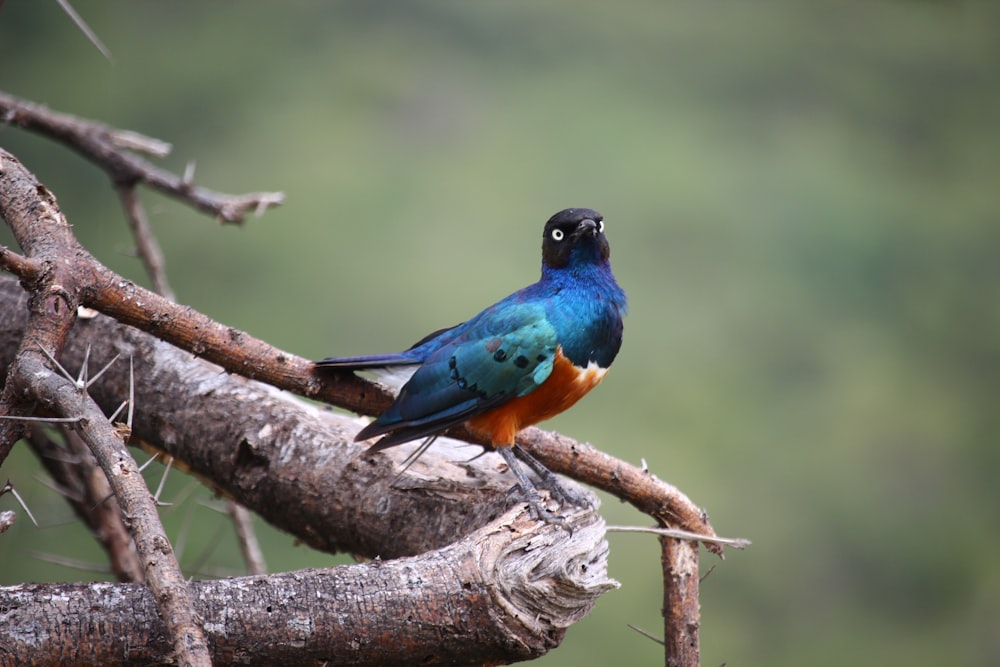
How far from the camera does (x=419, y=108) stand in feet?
14.8

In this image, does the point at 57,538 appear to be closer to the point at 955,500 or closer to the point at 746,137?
the point at 746,137

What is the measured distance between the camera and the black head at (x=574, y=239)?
97.9 inches

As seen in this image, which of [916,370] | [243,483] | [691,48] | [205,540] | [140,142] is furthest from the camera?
[691,48]

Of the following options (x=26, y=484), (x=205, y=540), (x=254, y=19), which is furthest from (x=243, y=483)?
(x=254, y=19)

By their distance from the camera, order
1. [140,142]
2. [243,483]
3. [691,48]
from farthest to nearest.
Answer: [691,48]
[140,142]
[243,483]

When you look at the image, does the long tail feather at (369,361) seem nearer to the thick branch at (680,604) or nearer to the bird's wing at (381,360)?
the bird's wing at (381,360)

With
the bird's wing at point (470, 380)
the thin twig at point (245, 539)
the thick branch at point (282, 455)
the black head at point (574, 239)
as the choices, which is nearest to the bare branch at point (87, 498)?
the thin twig at point (245, 539)

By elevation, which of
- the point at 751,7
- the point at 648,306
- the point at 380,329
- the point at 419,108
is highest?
the point at 751,7

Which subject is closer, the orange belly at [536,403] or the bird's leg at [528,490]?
the bird's leg at [528,490]

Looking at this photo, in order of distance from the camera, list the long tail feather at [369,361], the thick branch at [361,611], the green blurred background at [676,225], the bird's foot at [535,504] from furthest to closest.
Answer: the green blurred background at [676,225] → the long tail feather at [369,361] → the bird's foot at [535,504] → the thick branch at [361,611]

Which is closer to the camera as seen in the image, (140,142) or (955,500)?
(140,142)

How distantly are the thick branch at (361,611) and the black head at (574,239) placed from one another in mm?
866

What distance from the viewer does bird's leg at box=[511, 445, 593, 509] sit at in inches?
90.0

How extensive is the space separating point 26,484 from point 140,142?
1.90 meters
